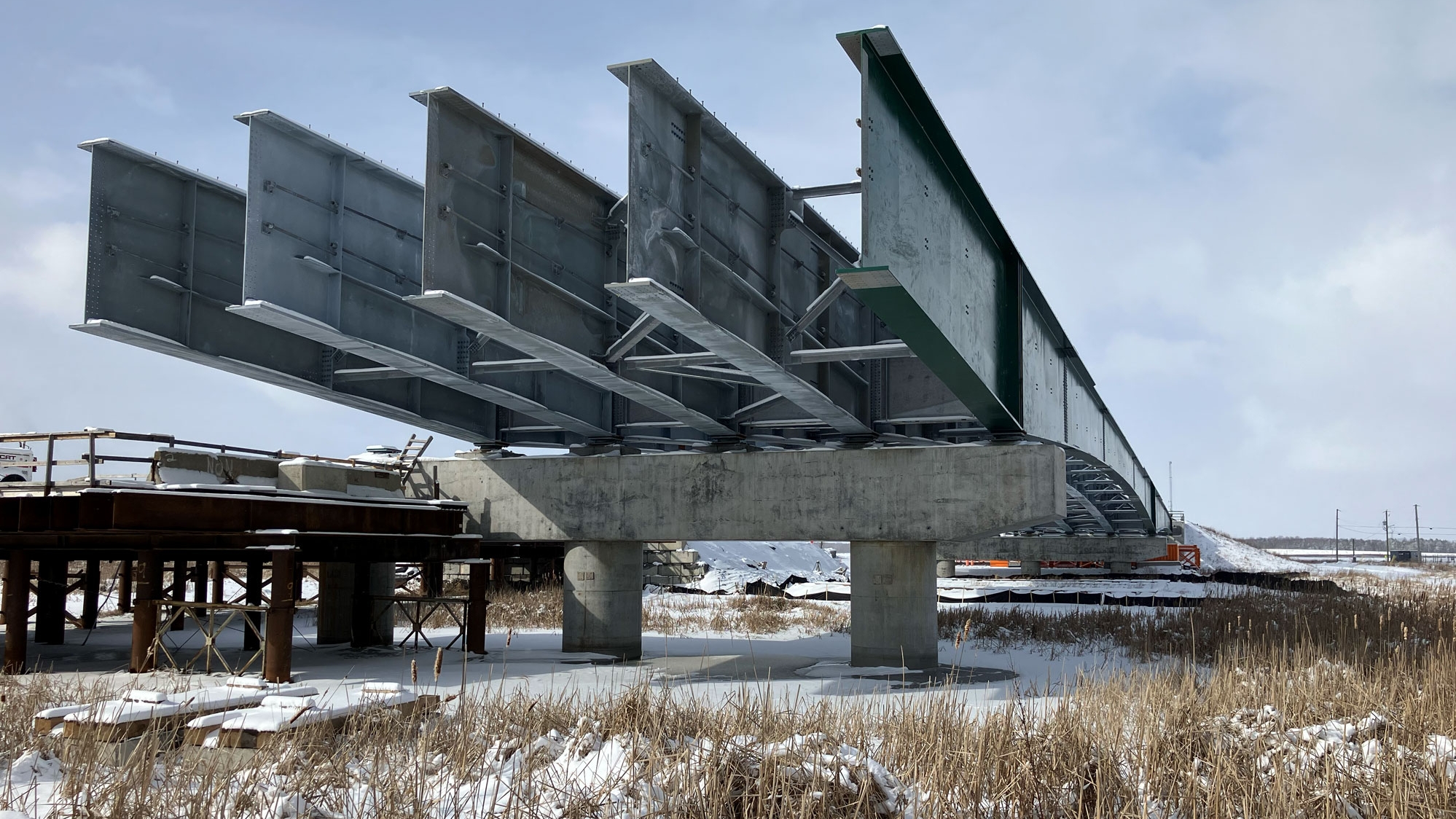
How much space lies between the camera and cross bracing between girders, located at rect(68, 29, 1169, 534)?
11164 millimetres

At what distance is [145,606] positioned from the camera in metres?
15.4

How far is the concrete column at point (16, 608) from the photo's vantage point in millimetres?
16047

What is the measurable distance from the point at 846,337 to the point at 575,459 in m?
6.38

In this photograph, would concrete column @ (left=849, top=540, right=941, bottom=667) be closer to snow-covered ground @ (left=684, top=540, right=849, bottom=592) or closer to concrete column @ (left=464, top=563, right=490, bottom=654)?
concrete column @ (left=464, top=563, right=490, bottom=654)

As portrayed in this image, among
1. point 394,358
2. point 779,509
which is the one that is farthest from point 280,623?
point 779,509

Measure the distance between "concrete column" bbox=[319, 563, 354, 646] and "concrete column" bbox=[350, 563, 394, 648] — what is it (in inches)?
16.9

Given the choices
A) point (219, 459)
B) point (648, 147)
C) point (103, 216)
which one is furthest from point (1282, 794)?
point (219, 459)

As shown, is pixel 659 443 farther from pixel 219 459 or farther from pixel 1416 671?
pixel 1416 671

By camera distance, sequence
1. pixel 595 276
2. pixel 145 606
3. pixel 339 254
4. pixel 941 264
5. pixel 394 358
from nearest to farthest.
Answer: pixel 941 264, pixel 339 254, pixel 394 358, pixel 595 276, pixel 145 606

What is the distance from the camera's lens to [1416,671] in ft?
38.9

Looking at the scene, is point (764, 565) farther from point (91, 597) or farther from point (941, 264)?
point (941, 264)

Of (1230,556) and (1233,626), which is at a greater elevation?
(1233,626)

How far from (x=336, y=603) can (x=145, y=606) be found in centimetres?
875

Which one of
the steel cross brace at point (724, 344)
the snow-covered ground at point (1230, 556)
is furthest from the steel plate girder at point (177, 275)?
the snow-covered ground at point (1230, 556)
